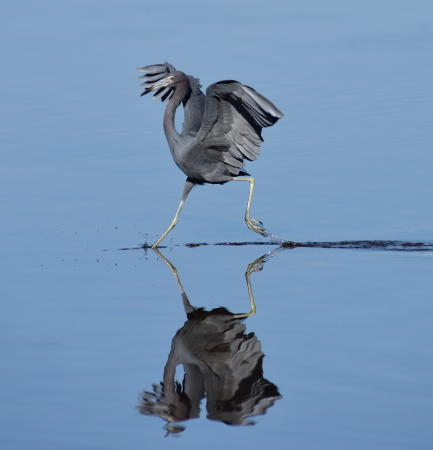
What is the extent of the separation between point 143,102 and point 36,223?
4.64 metres

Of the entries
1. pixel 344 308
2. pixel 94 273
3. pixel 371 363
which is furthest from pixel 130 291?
pixel 371 363

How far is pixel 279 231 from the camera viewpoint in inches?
398

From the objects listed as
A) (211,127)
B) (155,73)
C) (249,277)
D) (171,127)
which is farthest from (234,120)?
(249,277)

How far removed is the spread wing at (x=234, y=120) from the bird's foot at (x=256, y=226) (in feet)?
1.91

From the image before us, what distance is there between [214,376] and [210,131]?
11.5 feet

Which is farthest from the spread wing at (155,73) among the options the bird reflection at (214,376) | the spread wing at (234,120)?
the bird reflection at (214,376)

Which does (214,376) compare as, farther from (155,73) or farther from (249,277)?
(155,73)

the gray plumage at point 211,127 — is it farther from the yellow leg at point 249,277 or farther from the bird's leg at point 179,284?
the yellow leg at point 249,277

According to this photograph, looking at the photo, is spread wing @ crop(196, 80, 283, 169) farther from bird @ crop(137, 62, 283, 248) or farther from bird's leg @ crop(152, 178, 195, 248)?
bird's leg @ crop(152, 178, 195, 248)

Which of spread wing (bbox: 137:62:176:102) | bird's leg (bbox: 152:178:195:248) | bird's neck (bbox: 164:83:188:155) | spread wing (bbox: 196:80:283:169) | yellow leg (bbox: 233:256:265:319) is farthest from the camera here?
spread wing (bbox: 137:62:176:102)

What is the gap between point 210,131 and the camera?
1005 centimetres

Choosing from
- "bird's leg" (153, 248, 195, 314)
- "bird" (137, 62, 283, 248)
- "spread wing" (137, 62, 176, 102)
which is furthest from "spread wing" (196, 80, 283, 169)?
"bird's leg" (153, 248, 195, 314)

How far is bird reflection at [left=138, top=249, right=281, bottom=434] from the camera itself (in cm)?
645

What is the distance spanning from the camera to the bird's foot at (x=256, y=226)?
994cm
